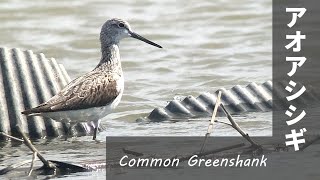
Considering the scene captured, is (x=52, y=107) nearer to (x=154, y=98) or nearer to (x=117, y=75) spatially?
(x=117, y=75)

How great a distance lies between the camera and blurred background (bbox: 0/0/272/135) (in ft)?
35.4

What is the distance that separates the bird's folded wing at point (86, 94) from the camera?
8766 millimetres

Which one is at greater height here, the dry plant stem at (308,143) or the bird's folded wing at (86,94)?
the bird's folded wing at (86,94)

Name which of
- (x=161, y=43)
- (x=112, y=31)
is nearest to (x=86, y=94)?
(x=112, y=31)

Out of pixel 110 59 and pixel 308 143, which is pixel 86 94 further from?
pixel 308 143

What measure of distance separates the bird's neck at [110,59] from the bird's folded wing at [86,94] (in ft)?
0.65

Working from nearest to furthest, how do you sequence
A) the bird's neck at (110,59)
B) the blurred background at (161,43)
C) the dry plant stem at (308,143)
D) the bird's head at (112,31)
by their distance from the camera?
the dry plant stem at (308,143)
the bird's neck at (110,59)
the bird's head at (112,31)
the blurred background at (161,43)

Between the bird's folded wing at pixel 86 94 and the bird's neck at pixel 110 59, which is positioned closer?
the bird's folded wing at pixel 86 94

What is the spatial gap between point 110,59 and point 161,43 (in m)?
4.39

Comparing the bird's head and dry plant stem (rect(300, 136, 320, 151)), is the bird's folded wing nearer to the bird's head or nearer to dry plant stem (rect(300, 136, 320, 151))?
the bird's head

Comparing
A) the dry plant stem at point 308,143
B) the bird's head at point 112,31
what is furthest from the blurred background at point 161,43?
the dry plant stem at point 308,143

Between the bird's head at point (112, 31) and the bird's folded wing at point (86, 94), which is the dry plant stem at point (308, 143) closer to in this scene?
the bird's folded wing at point (86, 94)

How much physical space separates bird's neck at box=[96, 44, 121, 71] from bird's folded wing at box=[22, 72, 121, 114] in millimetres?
199

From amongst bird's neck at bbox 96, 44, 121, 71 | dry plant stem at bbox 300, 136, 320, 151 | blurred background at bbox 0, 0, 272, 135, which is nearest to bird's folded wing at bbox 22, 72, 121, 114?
bird's neck at bbox 96, 44, 121, 71
